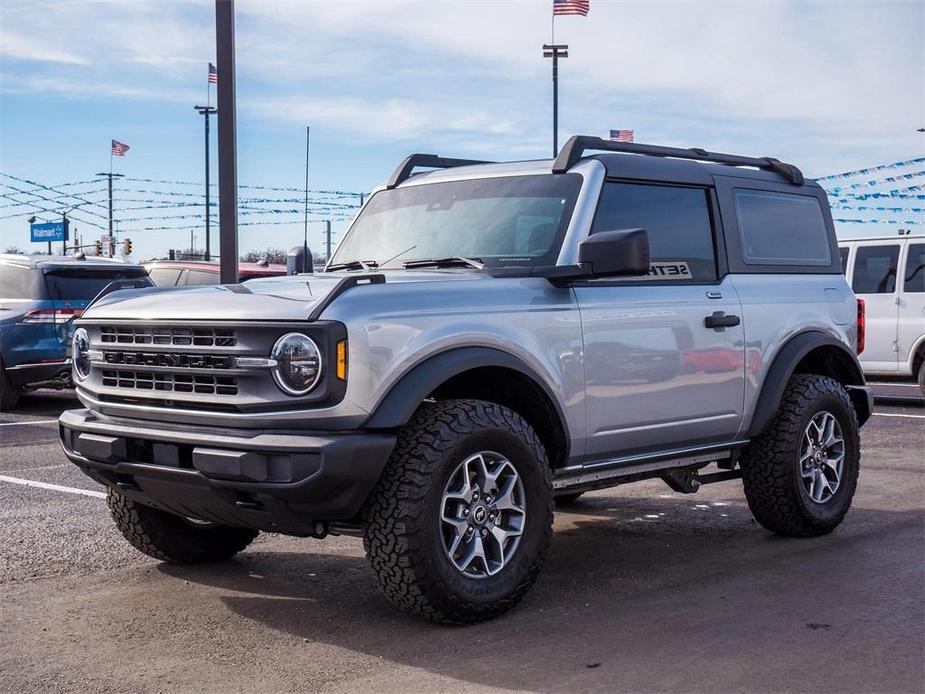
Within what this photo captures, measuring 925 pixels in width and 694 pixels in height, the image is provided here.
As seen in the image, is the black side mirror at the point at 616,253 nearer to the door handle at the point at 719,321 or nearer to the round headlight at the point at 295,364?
the door handle at the point at 719,321

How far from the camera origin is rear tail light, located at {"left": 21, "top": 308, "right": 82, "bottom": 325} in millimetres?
13531

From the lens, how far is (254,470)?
4.45m

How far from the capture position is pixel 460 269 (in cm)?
554

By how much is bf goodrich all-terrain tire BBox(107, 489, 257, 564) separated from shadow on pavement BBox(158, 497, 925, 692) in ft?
0.28

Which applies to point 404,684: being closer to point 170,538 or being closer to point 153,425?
point 153,425

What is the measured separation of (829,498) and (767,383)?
33.7 inches

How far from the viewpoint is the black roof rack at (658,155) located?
5.90m

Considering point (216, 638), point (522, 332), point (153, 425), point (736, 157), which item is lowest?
point (216, 638)

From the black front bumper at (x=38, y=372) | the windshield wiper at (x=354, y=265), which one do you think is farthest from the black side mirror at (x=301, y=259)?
the black front bumper at (x=38, y=372)

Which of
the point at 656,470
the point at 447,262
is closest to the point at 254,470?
the point at 447,262

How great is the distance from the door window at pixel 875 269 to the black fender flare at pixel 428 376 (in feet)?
34.7

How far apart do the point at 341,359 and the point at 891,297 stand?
1152 cm

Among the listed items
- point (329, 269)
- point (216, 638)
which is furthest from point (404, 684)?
point (329, 269)

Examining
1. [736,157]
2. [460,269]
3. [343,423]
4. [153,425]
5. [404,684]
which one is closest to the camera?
[404,684]
